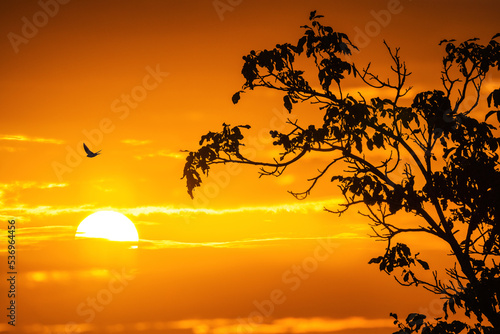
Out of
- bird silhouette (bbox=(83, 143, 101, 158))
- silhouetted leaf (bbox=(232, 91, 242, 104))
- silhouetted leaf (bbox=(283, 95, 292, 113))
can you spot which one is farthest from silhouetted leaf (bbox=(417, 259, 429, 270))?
bird silhouette (bbox=(83, 143, 101, 158))

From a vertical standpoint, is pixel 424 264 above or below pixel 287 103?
below

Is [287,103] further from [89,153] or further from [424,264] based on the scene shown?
[89,153]

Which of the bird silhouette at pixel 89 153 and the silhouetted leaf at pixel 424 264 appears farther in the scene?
the bird silhouette at pixel 89 153

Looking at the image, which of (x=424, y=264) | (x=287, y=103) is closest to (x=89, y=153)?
(x=287, y=103)

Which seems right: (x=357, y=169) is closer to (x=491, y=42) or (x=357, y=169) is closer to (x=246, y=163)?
(x=246, y=163)

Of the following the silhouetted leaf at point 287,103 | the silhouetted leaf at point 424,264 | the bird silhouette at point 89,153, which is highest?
the bird silhouette at point 89,153

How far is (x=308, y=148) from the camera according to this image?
1183cm

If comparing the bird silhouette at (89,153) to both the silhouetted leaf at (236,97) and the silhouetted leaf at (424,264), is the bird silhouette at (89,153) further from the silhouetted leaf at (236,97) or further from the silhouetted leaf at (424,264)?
the silhouetted leaf at (424,264)

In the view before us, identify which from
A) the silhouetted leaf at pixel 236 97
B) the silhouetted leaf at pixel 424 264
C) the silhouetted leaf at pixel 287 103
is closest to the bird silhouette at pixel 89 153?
the silhouetted leaf at pixel 236 97

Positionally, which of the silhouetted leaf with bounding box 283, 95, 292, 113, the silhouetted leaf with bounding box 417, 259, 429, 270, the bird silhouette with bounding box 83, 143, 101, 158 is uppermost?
the bird silhouette with bounding box 83, 143, 101, 158

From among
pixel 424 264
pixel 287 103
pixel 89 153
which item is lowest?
pixel 424 264

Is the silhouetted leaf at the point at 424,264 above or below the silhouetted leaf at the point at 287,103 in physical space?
below

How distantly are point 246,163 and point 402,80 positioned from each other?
299cm

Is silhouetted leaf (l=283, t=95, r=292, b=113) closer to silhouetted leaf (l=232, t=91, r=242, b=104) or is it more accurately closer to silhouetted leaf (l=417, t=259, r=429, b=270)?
silhouetted leaf (l=232, t=91, r=242, b=104)
